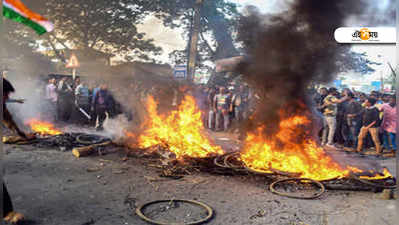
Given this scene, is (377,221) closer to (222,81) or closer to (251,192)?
(251,192)

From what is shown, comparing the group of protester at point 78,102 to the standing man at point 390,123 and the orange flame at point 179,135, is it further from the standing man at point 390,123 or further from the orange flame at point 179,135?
the standing man at point 390,123

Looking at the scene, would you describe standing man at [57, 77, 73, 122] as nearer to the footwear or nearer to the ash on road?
the ash on road

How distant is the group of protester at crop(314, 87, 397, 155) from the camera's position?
9.88 m

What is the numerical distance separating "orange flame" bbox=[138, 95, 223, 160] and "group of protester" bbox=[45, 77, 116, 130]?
3.89 metres

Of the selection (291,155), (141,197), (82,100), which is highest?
(82,100)

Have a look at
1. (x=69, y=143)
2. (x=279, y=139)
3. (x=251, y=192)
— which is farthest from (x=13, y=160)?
(x=279, y=139)

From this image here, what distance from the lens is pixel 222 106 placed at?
43.3 feet

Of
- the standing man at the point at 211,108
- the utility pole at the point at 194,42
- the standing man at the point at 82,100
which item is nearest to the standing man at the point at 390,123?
the standing man at the point at 211,108

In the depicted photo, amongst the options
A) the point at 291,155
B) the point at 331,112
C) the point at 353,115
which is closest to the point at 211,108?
the point at 331,112

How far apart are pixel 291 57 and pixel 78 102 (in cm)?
994

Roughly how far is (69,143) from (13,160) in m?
1.77

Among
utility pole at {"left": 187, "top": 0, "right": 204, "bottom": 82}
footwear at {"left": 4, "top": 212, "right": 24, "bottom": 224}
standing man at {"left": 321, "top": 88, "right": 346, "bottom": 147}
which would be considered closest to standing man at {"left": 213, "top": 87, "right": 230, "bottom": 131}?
utility pole at {"left": 187, "top": 0, "right": 204, "bottom": 82}

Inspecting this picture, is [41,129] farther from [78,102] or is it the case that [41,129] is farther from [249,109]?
[249,109]

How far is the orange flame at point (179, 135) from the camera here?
8.41 meters
